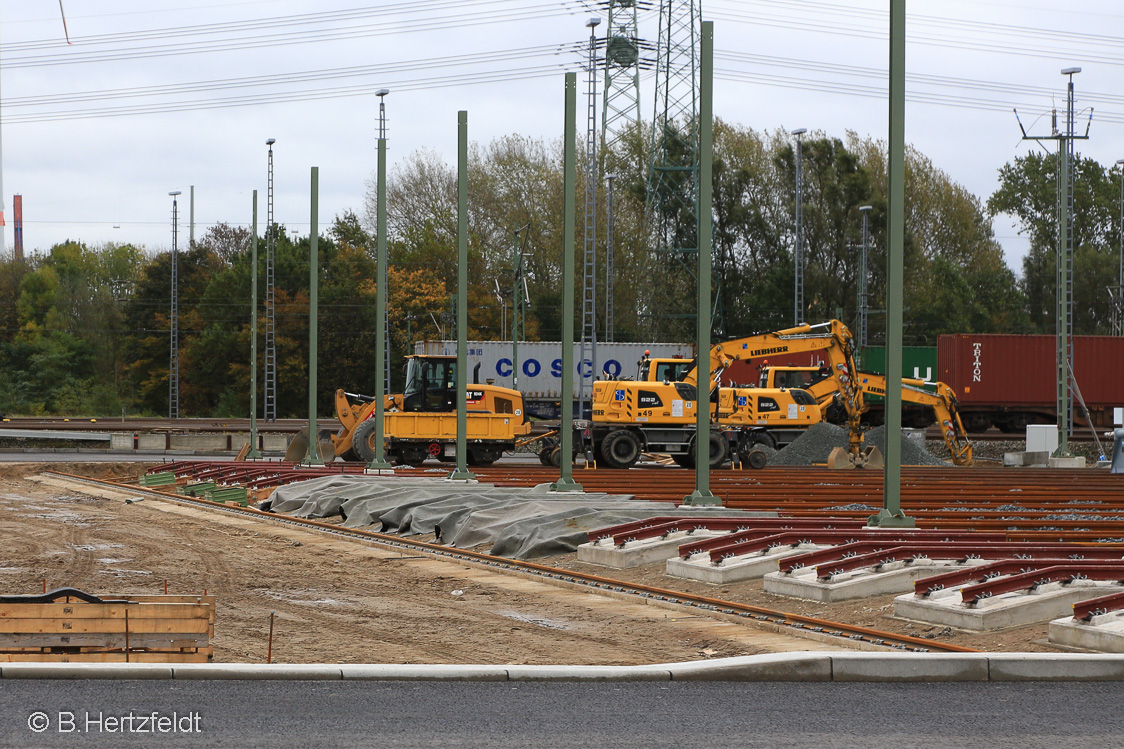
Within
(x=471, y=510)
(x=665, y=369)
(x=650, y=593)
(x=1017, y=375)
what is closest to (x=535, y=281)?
(x=1017, y=375)

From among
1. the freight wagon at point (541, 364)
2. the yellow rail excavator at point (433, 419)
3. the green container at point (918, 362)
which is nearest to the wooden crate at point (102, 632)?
the yellow rail excavator at point (433, 419)

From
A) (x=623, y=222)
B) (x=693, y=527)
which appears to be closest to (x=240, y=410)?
(x=623, y=222)

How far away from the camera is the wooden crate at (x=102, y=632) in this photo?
9.32 m

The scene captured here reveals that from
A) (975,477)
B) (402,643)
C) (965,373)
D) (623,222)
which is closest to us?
(402,643)

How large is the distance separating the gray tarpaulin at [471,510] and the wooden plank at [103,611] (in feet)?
26.6

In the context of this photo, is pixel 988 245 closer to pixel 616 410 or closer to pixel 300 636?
pixel 616 410

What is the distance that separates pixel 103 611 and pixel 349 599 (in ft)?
14.9

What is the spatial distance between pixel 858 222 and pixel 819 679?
207 ft

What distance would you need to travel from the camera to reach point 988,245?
255ft

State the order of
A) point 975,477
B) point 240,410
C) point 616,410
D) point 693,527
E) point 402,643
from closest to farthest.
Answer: point 402,643 → point 693,527 → point 975,477 → point 616,410 → point 240,410

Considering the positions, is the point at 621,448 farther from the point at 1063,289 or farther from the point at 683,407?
the point at 1063,289

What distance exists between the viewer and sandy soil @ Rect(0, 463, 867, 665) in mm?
10812

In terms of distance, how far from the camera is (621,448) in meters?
34.8

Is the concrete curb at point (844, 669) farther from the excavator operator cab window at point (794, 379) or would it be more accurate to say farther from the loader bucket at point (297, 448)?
the excavator operator cab window at point (794, 379)
